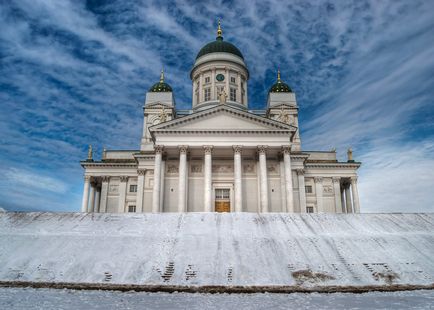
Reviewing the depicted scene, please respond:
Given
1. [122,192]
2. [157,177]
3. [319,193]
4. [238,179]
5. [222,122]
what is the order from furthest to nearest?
[122,192], [319,193], [222,122], [157,177], [238,179]

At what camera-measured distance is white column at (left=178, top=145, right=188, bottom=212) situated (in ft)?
101

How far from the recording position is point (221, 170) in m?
34.2

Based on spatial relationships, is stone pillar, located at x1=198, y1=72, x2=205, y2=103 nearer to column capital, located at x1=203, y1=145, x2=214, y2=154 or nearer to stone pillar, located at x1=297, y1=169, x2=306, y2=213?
column capital, located at x1=203, y1=145, x2=214, y2=154

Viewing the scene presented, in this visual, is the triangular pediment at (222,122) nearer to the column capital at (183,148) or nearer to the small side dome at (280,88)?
the column capital at (183,148)

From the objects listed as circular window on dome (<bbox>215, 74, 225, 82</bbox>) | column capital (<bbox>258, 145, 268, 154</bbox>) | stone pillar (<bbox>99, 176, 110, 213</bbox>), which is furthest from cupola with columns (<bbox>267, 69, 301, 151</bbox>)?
stone pillar (<bbox>99, 176, 110, 213</bbox>)

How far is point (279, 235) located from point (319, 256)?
280 cm

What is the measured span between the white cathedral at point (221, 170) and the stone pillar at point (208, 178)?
85 mm

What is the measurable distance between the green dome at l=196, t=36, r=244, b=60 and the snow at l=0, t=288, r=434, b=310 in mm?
40047

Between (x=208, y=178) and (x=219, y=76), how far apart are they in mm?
18728

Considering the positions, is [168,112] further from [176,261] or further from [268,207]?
[176,261]

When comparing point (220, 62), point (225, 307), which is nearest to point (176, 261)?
point (225, 307)

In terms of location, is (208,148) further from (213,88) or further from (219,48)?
(219,48)

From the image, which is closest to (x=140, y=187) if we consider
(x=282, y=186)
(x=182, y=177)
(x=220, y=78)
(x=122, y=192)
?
(x=122, y=192)

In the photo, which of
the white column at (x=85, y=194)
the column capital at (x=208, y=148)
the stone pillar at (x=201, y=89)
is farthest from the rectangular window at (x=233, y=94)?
the white column at (x=85, y=194)
